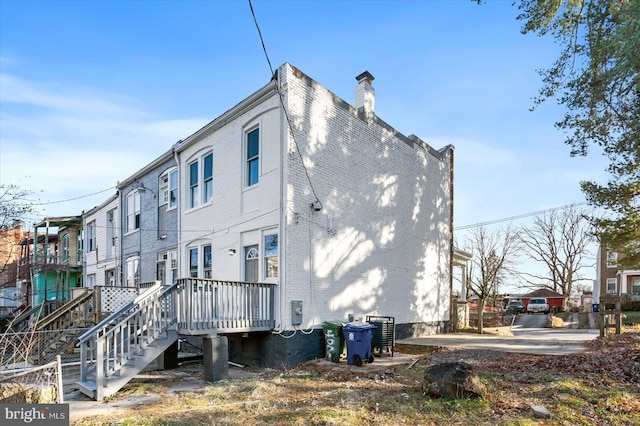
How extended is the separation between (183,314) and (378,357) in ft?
17.3

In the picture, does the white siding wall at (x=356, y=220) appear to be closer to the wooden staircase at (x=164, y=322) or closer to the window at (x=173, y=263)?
the wooden staircase at (x=164, y=322)

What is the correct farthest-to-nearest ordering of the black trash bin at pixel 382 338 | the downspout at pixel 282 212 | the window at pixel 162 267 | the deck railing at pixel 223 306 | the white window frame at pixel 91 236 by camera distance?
the white window frame at pixel 91 236, the window at pixel 162 267, the black trash bin at pixel 382 338, the downspout at pixel 282 212, the deck railing at pixel 223 306

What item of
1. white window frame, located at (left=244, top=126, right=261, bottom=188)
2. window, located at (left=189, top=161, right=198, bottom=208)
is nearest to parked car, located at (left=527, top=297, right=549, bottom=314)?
window, located at (left=189, top=161, right=198, bottom=208)

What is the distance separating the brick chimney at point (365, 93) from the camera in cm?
1359

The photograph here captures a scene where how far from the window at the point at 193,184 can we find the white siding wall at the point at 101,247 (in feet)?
24.8

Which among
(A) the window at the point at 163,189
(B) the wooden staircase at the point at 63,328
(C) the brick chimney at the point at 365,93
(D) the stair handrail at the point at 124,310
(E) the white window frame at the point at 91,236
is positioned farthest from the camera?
(E) the white window frame at the point at 91,236

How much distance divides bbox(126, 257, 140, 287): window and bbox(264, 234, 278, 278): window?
9.22m

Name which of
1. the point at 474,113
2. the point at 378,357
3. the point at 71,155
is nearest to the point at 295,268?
the point at 378,357

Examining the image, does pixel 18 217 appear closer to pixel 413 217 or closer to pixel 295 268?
pixel 295 268

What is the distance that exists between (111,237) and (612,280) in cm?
A: 4224

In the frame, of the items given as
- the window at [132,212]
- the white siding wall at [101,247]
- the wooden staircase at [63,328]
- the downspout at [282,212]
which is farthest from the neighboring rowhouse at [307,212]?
the white siding wall at [101,247]

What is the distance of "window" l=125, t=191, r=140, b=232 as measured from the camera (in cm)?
1855

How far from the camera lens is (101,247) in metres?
22.2

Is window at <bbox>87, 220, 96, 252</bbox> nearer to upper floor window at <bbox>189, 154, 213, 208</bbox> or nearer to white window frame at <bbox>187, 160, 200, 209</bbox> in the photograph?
white window frame at <bbox>187, 160, 200, 209</bbox>
